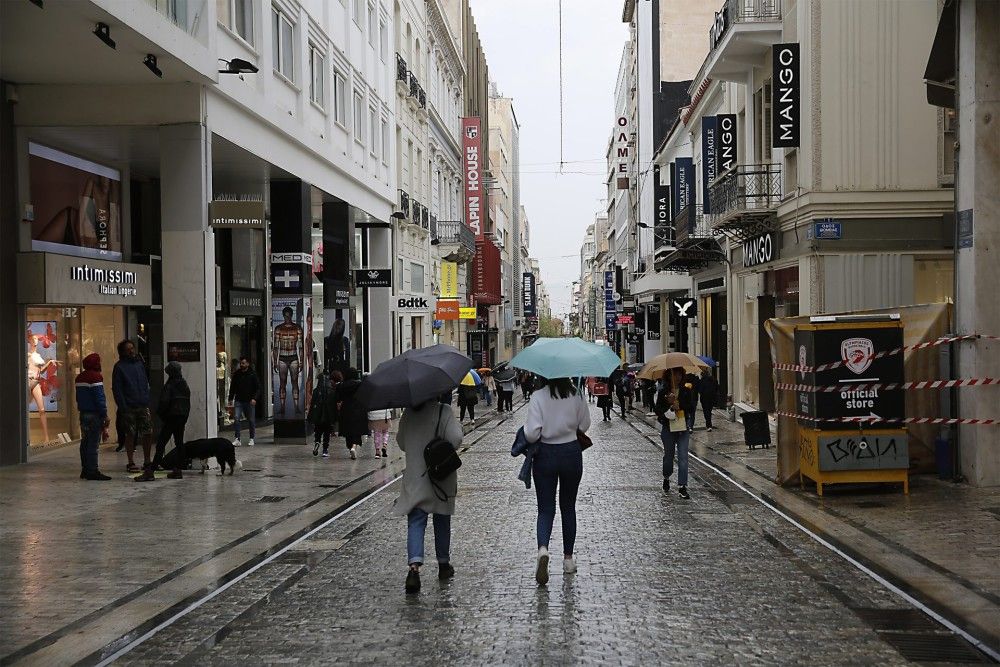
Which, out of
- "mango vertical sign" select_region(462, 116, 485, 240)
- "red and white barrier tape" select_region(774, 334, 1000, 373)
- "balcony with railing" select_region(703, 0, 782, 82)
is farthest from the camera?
"mango vertical sign" select_region(462, 116, 485, 240)

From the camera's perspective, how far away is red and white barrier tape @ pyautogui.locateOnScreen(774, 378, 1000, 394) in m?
13.1

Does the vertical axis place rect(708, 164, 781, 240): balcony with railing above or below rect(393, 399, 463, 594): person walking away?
above

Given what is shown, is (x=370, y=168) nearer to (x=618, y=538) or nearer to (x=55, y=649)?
(x=618, y=538)

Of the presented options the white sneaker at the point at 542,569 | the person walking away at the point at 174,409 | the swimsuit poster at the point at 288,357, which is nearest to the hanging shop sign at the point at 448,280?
the swimsuit poster at the point at 288,357

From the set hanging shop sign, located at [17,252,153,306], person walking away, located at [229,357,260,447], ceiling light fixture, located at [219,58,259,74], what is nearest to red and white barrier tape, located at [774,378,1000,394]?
ceiling light fixture, located at [219,58,259,74]

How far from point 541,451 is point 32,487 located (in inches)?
341

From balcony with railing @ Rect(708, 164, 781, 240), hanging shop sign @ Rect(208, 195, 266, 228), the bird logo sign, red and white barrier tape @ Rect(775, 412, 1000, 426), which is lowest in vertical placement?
red and white barrier tape @ Rect(775, 412, 1000, 426)

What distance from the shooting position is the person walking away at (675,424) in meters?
13.3

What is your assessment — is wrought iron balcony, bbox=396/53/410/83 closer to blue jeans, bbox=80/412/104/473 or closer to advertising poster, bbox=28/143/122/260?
advertising poster, bbox=28/143/122/260

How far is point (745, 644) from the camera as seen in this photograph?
6.68 m

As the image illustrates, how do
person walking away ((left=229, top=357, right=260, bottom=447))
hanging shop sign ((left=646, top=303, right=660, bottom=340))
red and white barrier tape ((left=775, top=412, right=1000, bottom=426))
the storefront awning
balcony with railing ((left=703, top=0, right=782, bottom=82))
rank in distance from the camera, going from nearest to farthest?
red and white barrier tape ((left=775, top=412, right=1000, bottom=426)), the storefront awning, person walking away ((left=229, top=357, right=260, bottom=447)), balcony with railing ((left=703, top=0, right=782, bottom=82)), hanging shop sign ((left=646, top=303, right=660, bottom=340))

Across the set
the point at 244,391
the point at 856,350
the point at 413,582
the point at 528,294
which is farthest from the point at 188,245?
the point at 528,294

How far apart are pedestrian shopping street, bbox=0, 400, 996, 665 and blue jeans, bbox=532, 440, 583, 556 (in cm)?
48

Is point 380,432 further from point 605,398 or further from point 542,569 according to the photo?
point 605,398
